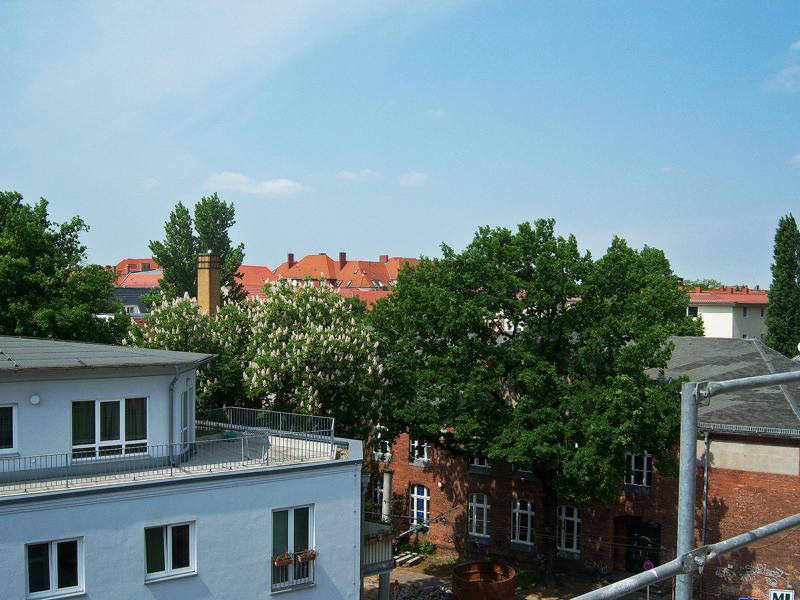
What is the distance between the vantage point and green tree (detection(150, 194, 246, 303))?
188 ft

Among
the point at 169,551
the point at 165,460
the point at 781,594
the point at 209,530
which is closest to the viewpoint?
the point at 169,551

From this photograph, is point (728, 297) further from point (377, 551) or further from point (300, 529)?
point (300, 529)

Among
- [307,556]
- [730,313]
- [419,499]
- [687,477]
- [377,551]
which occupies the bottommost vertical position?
[419,499]

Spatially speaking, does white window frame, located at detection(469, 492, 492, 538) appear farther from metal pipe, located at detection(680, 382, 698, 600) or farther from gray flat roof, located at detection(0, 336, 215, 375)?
metal pipe, located at detection(680, 382, 698, 600)

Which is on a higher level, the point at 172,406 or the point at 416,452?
the point at 172,406

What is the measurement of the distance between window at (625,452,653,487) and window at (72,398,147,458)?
20449 millimetres

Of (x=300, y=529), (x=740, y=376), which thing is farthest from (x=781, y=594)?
(x=740, y=376)

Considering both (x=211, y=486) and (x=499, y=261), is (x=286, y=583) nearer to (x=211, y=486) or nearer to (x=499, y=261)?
(x=211, y=486)

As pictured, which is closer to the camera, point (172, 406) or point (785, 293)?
point (172, 406)

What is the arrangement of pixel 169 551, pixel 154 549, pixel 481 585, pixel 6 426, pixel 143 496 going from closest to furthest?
1. pixel 143 496
2. pixel 6 426
3. pixel 154 549
4. pixel 169 551
5. pixel 481 585

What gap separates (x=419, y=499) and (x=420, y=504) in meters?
0.24

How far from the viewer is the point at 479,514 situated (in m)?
36.2

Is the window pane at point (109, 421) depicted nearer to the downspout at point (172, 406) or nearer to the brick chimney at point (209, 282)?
the downspout at point (172, 406)

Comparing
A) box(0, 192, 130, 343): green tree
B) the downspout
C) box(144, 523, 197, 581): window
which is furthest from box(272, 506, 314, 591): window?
box(0, 192, 130, 343): green tree
